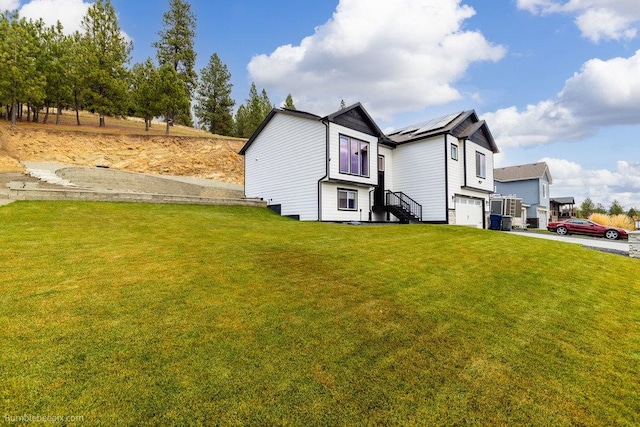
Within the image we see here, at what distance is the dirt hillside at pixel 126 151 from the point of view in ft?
83.3

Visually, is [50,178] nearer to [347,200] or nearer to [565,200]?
[347,200]

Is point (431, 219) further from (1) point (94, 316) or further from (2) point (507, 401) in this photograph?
(1) point (94, 316)

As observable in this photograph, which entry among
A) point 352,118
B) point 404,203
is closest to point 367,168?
point 352,118

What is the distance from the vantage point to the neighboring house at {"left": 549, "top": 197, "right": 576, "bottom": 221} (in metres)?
46.5

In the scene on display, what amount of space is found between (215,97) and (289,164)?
33.9 metres

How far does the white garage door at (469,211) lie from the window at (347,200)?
7.50 m

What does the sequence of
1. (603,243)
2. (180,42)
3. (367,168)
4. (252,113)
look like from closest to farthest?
(603,243)
(367,168)
(180,42)
(252,113)

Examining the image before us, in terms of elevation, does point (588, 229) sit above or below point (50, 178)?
below

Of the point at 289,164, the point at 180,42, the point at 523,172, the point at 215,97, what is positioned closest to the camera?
the point at 289,164

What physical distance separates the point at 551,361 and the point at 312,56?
26.0 meters

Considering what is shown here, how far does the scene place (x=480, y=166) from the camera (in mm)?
21938

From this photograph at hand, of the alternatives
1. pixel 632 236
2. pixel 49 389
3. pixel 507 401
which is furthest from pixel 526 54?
pixel 49 389

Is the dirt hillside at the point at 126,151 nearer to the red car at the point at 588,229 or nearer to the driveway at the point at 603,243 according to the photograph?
the driveway at the point at 603,243

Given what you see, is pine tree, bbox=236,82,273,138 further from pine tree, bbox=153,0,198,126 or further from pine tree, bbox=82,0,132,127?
pine tree, bbox=82,0,132,127
